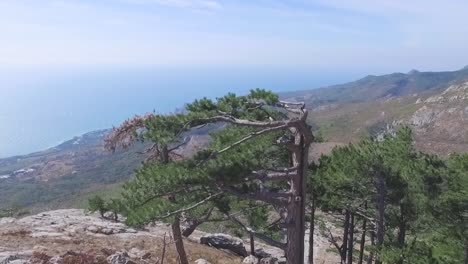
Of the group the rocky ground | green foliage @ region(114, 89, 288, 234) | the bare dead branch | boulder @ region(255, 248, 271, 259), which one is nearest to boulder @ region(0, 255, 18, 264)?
the rocky ground

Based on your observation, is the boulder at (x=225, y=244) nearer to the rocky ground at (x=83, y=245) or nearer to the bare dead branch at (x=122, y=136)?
the rocky ground at (x=83, y=245)

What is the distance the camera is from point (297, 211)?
14.4m

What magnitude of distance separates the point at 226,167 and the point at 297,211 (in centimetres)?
289

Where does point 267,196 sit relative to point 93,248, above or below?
above

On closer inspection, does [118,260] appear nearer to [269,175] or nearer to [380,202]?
[269,175]

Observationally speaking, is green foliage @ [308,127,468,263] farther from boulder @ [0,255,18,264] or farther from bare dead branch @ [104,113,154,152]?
boulder @ [0,255,18,264]

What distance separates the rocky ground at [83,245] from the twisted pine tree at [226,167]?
477 cm

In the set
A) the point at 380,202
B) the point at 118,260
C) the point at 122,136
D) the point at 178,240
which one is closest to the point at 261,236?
the point at 122,136

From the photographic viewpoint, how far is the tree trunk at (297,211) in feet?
46.8

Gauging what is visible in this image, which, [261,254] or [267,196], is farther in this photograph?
[261,254]

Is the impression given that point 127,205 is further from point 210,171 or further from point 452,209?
point 452,209

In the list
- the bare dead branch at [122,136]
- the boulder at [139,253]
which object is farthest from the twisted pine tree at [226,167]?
the boulder at [139,253]

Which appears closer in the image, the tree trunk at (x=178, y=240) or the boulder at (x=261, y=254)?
the tree trunk at (x=178, y=240)

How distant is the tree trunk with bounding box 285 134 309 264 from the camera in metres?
14.3
